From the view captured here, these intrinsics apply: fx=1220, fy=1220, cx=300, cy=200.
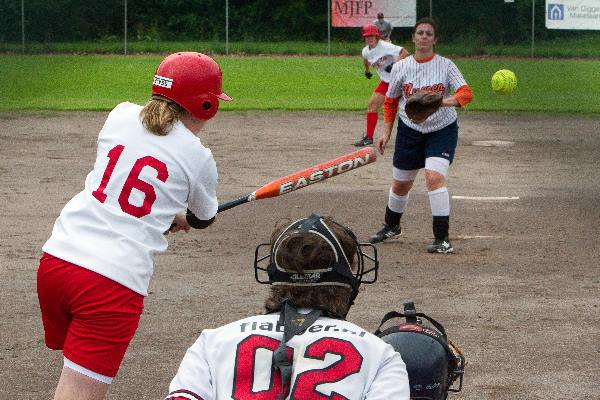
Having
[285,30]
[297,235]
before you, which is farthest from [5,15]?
[297,235]

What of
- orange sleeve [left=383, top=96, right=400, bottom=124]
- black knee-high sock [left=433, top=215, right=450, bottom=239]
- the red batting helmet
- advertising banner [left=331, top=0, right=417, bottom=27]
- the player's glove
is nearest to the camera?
the player's glove

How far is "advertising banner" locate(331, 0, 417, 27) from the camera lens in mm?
37875

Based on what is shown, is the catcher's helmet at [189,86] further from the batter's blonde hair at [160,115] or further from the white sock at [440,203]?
the white sock at [440,203]

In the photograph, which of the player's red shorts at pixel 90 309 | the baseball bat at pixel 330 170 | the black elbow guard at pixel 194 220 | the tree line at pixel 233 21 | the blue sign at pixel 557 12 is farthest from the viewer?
the tree line at pixel 233 21

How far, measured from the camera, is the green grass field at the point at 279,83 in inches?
932

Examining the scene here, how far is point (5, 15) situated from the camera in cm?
3697

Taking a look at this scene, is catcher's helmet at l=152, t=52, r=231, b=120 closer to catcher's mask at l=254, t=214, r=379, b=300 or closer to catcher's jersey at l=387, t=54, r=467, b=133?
catcher's mask at l=254, t=214, r=379, b=300

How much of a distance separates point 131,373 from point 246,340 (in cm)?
381

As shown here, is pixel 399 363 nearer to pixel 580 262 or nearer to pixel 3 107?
pixel 580 262

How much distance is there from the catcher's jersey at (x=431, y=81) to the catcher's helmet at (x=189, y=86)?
217 inches

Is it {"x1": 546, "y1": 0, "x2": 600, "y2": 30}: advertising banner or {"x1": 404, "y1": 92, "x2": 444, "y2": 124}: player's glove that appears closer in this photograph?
{"x1": 404, "y1": 92, "x2": 444, "y2": 124}: player's glove

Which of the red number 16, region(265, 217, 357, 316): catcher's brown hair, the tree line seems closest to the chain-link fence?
the tree line

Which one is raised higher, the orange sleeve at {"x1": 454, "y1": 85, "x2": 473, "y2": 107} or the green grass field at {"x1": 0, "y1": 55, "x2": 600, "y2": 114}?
the orange sleeve at {"x1": 454, "y1": 85, "x2": 473, "y2": 107}

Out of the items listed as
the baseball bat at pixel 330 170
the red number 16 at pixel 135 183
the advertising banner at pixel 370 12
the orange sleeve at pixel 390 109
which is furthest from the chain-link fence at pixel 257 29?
the red number 16 at pixel 135 183
